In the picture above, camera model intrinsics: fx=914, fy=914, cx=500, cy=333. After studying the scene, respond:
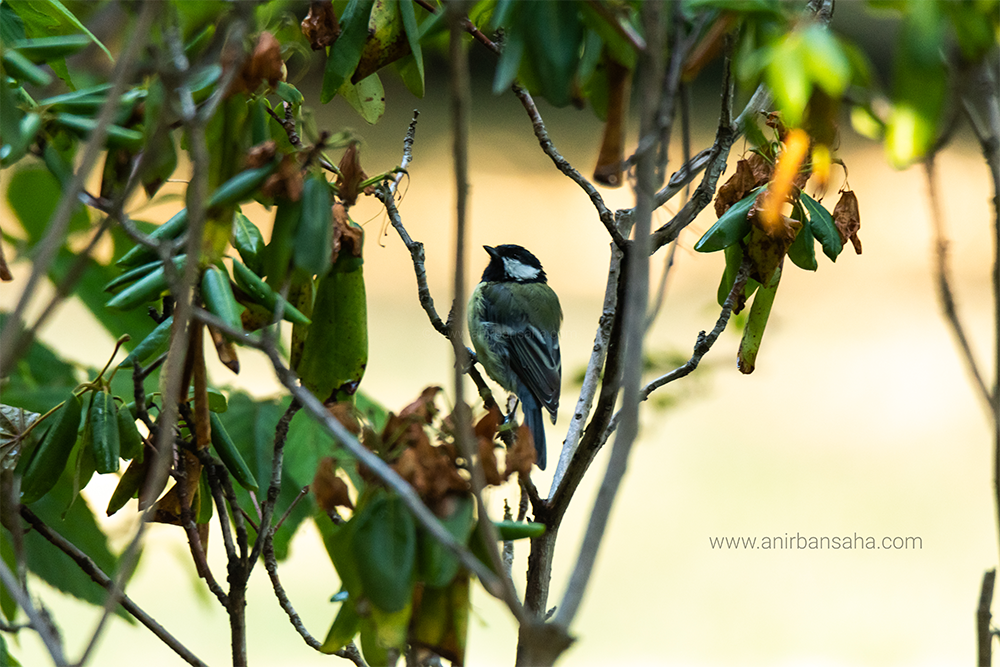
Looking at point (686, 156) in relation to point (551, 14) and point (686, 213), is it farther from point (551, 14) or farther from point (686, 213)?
point (551, 14)

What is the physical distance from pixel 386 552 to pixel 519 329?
179cm

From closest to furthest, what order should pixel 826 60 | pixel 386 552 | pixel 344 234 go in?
pixel 826 60, pixel 386 552, pixel 344 234

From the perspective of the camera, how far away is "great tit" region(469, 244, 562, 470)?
2.16 metres

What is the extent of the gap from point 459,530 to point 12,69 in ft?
1.42

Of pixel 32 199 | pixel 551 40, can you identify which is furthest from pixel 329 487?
pixel 32 199

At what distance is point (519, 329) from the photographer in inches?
90.7

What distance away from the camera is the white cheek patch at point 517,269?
8.29 ft

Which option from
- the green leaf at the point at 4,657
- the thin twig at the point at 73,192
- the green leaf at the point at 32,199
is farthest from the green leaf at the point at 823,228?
the green leaf at the point at 32,199

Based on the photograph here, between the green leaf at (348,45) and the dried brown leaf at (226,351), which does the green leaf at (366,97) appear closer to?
the green leaf at (348,45)

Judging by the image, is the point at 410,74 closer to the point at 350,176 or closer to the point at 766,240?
the point at 350,176

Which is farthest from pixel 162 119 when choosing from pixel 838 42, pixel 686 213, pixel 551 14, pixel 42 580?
pixel 42 580

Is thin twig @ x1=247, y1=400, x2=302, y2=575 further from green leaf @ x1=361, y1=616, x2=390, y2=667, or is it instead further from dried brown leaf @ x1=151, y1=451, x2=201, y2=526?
green leaf @ x1=361, y1=616, x2=390, y2=667

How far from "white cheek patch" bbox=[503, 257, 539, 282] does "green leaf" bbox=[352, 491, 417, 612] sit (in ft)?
6.57

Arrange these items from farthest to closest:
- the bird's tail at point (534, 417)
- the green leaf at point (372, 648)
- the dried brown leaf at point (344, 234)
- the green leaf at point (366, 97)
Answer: the bird's tail at point (534, 417), the green leaf at point (366, 97), the dried brown leaf at point (344, 234), the green leaf at point (372, 648)
